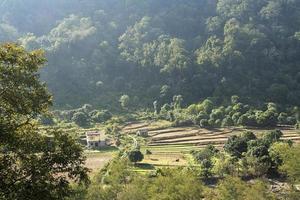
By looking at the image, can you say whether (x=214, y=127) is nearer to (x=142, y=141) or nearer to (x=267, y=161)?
(x=142, y=141)

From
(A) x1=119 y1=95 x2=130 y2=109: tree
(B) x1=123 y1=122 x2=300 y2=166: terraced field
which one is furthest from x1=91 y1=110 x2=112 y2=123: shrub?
(A) x1=119 y1=95 x2=130 y2=109: tree

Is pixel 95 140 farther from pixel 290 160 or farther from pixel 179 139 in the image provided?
pixel 290 160

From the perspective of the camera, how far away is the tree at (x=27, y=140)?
952 centimetres

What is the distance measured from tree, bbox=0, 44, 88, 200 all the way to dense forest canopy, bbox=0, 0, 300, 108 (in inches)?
2586

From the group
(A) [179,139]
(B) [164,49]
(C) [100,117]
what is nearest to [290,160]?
(A) [179,139]

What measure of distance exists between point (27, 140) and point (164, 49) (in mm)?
80496

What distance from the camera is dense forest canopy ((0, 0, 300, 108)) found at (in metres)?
79.3

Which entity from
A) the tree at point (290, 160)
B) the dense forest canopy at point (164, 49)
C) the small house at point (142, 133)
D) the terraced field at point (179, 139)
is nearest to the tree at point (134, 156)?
the terraced field at point (179, 139)

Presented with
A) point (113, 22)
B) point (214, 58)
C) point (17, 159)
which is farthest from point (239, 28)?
point (17, 159)

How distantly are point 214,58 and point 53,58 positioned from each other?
105 feet

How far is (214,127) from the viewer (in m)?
63.0

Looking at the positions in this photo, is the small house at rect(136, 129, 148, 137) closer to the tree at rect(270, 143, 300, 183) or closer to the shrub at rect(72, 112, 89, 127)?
the shrub at rect(72, 112, 89, 127)

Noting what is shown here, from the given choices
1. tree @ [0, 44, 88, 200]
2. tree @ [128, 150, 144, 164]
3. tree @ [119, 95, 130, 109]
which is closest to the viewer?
tree @ [0, 44, 88, 200]

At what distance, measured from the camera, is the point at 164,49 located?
89.4m
